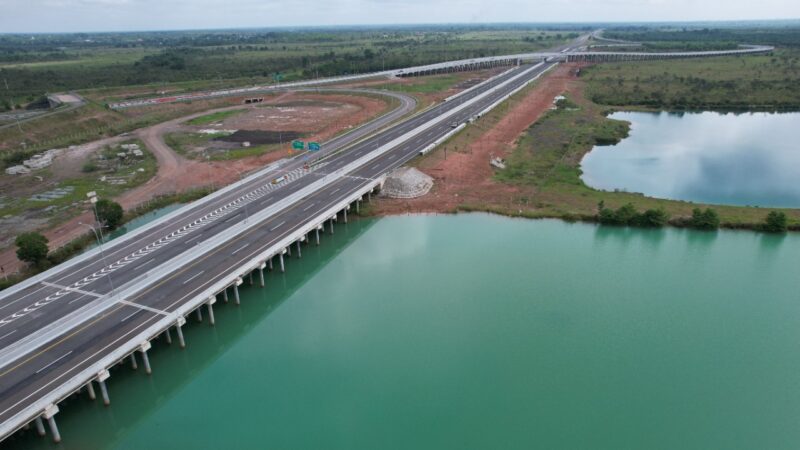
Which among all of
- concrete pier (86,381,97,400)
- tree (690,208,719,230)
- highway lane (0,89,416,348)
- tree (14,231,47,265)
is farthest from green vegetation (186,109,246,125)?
tree (690,208,719,230)

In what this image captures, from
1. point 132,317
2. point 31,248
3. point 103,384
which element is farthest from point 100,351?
point 31,248

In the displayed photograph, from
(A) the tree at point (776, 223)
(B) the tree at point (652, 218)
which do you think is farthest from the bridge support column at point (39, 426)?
(A) the tree at point (776, 223)

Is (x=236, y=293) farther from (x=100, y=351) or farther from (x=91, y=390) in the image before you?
(x=91, y=390)

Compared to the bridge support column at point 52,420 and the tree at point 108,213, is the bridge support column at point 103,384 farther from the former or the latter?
the tree at point 108,213

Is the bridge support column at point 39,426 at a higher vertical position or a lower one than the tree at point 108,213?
lower

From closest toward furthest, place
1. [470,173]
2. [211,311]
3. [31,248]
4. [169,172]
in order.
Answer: [211,311]
[31,248]
[470,173]
[169,172]

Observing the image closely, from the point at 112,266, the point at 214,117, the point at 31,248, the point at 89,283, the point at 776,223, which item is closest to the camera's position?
the point at 89,283
